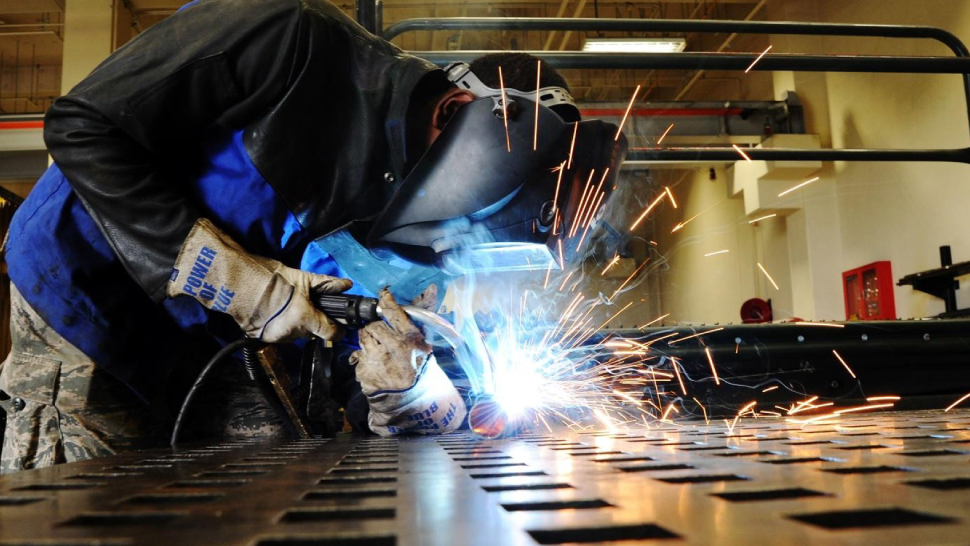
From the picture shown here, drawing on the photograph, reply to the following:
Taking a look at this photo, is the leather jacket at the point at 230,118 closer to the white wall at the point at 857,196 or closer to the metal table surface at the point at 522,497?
the metal table surface at the point at 522,497

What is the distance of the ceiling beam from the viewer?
744 cm

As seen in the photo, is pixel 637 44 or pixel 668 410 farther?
pixel 637 44

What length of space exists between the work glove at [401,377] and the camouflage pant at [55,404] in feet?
1.47

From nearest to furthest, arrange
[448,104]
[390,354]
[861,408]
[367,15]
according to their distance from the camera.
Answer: [390,354]
[448,104]
[861,408]
[367,15]

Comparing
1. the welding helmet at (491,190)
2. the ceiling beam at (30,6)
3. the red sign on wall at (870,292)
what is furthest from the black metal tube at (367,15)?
the ceiling beam at (30,6)

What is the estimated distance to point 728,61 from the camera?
223cm

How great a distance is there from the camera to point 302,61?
1.39 m

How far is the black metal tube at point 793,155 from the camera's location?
226 cm

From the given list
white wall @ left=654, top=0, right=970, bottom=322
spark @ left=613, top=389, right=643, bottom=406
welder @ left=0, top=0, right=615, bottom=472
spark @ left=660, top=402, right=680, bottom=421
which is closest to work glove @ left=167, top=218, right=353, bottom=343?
welder @ left=0, top=0, right=615, bottom=472

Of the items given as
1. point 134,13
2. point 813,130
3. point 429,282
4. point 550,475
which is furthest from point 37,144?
point 550,475

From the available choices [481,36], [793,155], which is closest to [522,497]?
[793,155]

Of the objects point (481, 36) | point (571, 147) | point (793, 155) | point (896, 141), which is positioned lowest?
point (571, 147)

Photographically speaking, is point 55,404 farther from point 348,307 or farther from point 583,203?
point 583,203

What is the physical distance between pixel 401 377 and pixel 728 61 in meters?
1.43
